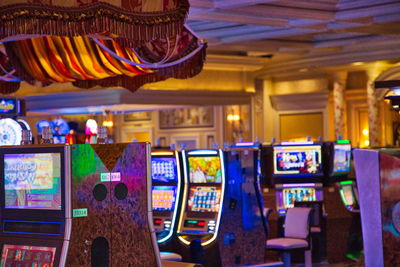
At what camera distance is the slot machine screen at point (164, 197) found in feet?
26.4

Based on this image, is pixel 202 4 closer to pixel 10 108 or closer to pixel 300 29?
pixel 10 108

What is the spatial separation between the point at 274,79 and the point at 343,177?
543 centimetres

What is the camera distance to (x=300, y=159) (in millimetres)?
11711

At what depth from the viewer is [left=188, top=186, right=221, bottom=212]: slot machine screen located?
772 cm

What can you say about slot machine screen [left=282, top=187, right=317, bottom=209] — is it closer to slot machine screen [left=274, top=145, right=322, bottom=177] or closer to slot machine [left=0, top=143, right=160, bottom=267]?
slot machine screen [left=274, top=145, right=322, bottom=177]

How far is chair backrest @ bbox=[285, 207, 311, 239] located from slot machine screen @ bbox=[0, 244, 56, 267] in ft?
13.0

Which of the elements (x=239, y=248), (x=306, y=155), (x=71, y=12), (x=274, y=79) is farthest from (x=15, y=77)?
(x=274, y=79)

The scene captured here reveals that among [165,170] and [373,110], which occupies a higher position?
[373,110]

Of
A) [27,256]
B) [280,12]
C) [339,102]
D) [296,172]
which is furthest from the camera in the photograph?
[339,102]

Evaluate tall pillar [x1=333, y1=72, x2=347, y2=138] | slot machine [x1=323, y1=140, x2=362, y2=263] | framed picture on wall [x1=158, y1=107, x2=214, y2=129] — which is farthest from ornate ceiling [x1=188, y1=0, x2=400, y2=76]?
slot machine [x1=323, y1=140, x2=362, y2=263]

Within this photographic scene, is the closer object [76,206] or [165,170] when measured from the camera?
[76,206]

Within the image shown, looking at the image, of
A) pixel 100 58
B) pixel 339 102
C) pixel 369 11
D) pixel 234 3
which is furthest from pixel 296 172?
pixel 100 58

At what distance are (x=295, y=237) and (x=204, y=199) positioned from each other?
1040 millimetres

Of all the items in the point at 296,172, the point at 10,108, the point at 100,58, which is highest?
the point at 100,58
